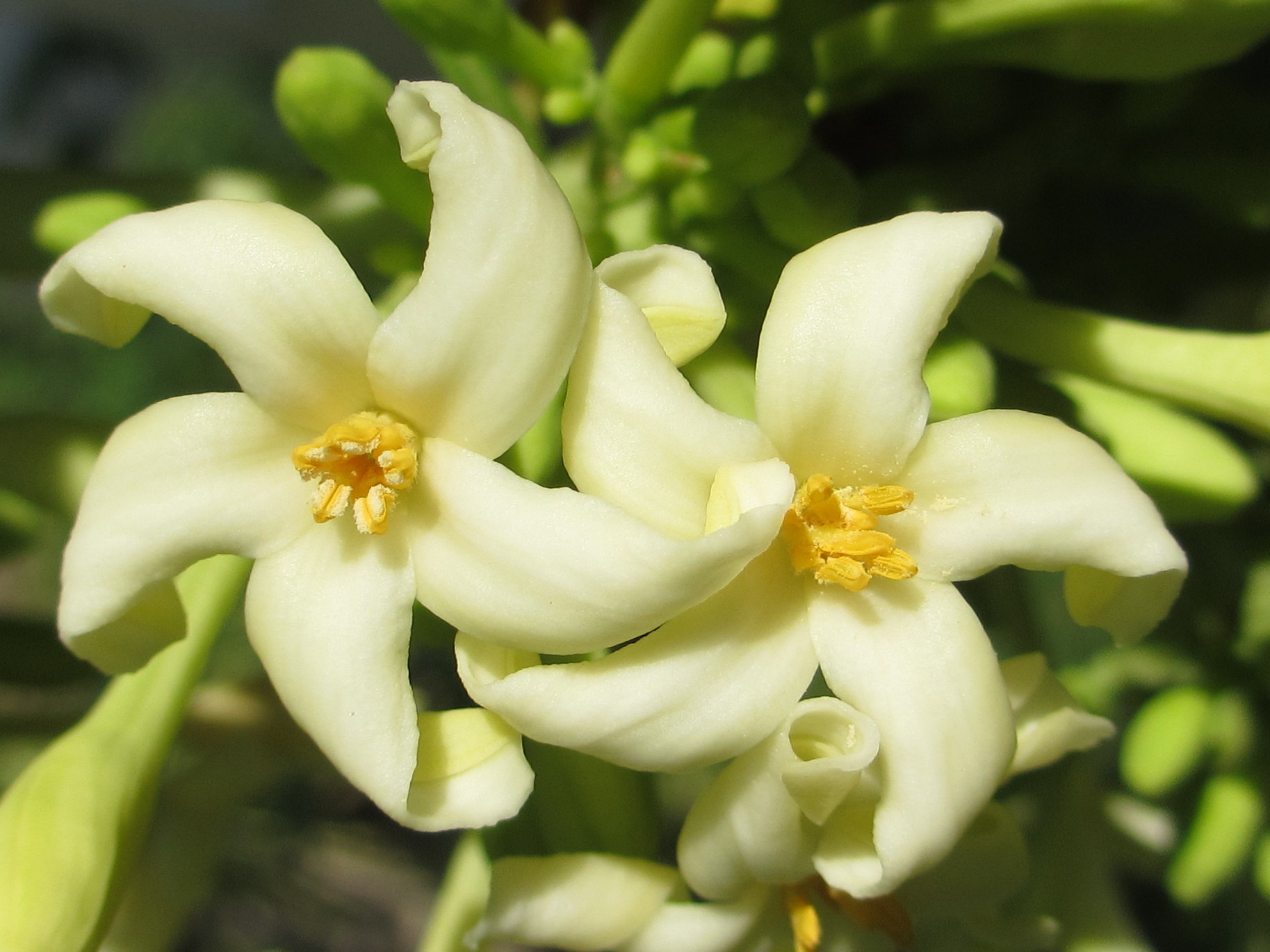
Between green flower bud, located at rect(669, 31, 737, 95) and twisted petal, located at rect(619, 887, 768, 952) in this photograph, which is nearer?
twisted petal, located at rect(619, 887, 768, 952)

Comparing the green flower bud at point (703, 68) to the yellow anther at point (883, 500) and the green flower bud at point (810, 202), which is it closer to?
the green flower bud at point (810, 202)

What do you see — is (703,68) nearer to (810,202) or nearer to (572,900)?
(810,202)

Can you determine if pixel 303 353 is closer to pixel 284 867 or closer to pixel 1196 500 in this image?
pixel 1196 500

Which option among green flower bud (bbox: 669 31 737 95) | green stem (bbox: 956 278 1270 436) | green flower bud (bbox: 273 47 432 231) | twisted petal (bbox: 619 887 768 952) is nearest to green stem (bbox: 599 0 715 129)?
green flower bud (bbox: 669 31 737 95)

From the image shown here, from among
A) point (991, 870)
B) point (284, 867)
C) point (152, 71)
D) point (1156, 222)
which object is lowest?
point (284, 867)

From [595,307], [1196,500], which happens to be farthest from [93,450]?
[1196,500]

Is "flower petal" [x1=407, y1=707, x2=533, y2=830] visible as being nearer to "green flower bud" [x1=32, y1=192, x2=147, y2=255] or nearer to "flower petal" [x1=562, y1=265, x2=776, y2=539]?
"flower petal" [x1=562, y1=265, x2=776, y2=539]
